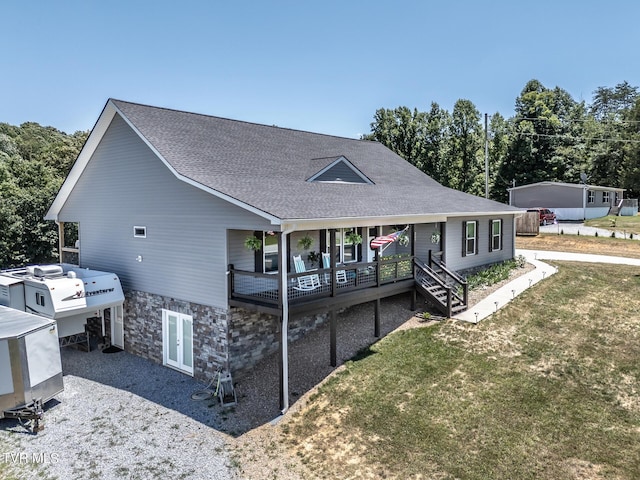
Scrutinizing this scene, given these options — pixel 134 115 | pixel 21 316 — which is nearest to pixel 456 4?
pixel 134 115

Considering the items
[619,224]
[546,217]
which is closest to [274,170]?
[546,217]

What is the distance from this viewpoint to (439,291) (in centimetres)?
1451

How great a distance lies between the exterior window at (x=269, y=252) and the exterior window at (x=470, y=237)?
9300mm

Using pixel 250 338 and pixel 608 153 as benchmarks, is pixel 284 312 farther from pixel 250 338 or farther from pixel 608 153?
pixel 608 153

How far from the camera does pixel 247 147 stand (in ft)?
50.8

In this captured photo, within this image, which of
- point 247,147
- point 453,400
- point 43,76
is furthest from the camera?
point 43,76

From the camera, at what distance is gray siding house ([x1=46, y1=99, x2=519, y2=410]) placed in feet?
35.2

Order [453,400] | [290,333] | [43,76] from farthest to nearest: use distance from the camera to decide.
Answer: [43,76], [290,333], [453,400]

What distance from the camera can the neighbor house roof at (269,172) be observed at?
35.5 ft

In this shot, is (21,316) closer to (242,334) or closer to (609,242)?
(242,334)

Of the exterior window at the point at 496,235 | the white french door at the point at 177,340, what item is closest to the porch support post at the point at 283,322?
the white french door at the point at 177,340

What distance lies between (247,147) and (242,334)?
7.46m

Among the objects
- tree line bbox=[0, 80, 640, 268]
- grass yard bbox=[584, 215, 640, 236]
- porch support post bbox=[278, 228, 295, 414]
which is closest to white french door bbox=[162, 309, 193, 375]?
porch support post bbox=[278, 228, 295, 414]

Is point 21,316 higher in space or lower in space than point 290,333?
higher
